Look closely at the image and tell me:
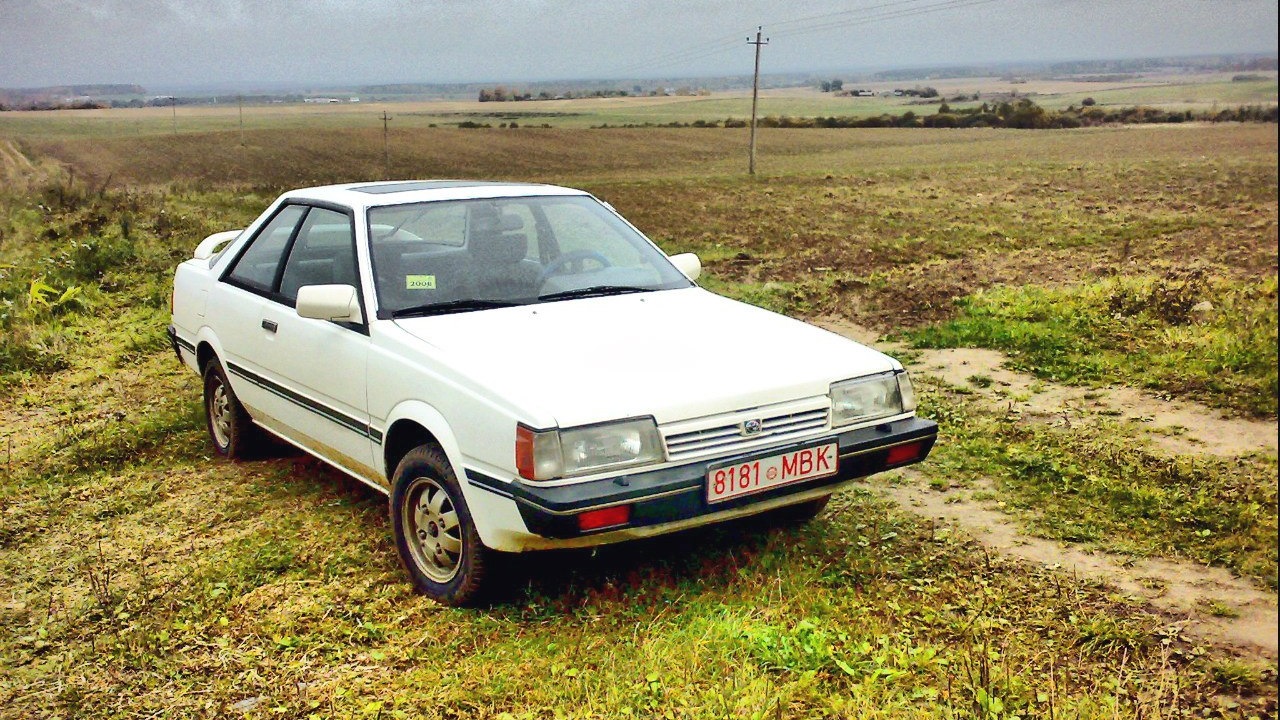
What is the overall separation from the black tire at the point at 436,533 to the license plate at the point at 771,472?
86 cm

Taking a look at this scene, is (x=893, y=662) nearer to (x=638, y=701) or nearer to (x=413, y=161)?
(x=638, y=701)

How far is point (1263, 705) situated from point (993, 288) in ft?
24.6

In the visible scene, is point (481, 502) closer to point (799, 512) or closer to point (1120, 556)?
point (799, 512)

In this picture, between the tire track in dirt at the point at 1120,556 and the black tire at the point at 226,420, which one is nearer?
the tire track in dirt at the point at 1120,556

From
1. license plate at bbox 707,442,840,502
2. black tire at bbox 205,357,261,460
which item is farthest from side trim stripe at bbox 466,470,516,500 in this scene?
black tire at bbox 205,357,261,460

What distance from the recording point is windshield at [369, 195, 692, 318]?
15.4 feet

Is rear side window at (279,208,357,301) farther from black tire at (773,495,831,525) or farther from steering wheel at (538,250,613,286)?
black tire at (773,495,831,525)

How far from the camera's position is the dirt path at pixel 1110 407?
5781mm

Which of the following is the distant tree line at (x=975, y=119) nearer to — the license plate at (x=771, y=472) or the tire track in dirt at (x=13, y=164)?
the tire track in dirt at (x=13, y=164)

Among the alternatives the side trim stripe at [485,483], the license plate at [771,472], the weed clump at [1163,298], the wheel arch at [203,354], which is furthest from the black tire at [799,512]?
the weed clump at [1163,298]

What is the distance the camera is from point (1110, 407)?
6535 mm

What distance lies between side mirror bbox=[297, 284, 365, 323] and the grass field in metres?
1.04

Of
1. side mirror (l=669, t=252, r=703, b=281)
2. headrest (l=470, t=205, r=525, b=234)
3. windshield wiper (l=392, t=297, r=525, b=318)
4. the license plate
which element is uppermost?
headrest (l=470, t=205, r=525, b=234)

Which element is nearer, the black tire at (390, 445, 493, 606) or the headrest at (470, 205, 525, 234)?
the black tire at (390, 445, 493, 606)
